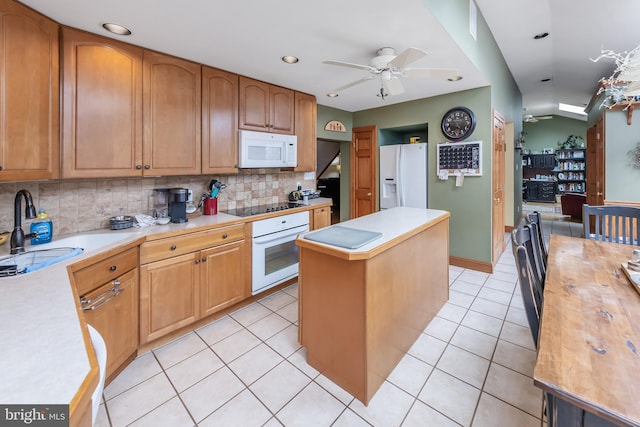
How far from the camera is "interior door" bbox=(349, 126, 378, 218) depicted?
182 inches

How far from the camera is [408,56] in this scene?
198 cm

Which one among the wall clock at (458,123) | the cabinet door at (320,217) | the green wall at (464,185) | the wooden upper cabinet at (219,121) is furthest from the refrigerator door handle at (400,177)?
the wooden upper cabinet at (219,121)

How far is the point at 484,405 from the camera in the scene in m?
1.60

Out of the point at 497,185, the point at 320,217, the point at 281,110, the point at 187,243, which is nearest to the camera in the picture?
the point at 187,243

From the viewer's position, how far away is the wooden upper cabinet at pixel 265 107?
2.93 metres

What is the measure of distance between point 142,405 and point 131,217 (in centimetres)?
138

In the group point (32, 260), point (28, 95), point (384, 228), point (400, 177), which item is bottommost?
point (32, 260)

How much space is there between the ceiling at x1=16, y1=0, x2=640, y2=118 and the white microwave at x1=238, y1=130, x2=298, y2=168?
624 mm

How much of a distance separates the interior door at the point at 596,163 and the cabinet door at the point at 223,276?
5.31m

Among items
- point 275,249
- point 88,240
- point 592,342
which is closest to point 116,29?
point 88,240

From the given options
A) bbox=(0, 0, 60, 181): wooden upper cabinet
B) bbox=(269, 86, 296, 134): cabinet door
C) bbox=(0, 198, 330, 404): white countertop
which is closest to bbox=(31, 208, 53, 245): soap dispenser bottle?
bbox=(0, 0, 60, 181): wooden upper cabinet

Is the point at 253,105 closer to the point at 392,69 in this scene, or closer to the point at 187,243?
the point at 392,69

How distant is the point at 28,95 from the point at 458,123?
13.5 feet

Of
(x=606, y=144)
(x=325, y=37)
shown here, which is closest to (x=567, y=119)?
(x=606, y=144)
